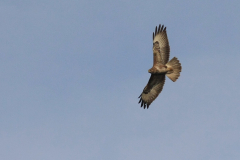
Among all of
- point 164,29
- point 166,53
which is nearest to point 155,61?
point 166,53

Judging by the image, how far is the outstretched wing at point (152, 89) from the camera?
2061cm

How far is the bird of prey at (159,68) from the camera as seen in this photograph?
1988 cm

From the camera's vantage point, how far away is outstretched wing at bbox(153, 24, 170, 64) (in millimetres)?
20125

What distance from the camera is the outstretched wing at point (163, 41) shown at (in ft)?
66.0

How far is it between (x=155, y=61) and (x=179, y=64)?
4.17 ft

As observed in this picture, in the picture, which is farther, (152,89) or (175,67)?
(152,89)

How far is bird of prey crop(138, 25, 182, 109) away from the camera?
19.9m

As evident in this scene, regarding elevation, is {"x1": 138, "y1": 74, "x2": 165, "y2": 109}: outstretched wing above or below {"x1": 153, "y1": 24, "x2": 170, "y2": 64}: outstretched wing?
below

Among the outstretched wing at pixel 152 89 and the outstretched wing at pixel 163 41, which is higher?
the outstretched wing at pixel 163 41

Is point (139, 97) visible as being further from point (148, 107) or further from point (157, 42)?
point (157, 42)

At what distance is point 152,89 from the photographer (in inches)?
829

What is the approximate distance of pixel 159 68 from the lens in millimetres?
19953

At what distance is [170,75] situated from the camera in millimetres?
20062

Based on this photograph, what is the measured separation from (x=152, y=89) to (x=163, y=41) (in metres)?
2.71
